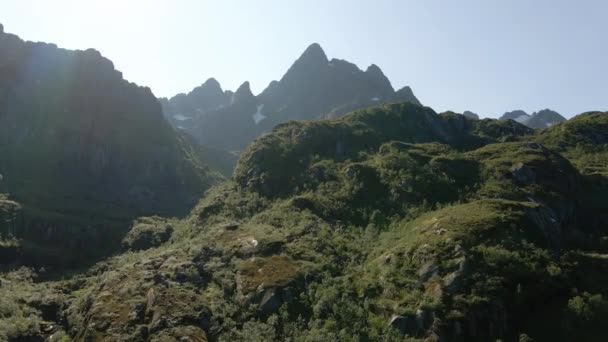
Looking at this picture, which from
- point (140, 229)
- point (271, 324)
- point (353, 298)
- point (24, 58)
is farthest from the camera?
point (24, 58)

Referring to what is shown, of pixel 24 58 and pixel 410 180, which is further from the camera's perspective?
pixel 24 58

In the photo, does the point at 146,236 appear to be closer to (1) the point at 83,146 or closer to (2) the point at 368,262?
(1) the point at 83,146

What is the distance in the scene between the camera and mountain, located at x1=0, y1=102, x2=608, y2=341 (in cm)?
4916

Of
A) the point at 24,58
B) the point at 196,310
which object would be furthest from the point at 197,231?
the point at 24,58

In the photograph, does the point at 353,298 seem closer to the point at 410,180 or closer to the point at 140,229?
the point at 410,180

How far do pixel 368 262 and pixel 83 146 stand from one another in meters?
142

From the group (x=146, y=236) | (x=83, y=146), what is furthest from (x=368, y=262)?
(x=83, y=146)

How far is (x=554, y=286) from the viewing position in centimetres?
5178

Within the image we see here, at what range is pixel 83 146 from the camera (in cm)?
17038

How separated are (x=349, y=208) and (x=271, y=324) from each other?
38249 mm

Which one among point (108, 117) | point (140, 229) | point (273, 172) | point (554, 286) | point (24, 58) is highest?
point (24, 58)

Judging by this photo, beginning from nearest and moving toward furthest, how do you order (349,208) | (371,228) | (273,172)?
(371,228), (349,208), (273,172)

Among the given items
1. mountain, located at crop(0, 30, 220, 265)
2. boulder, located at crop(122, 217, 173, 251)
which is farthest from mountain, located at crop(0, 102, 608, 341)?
mountain, located at crop(0, 30, 220, 265)

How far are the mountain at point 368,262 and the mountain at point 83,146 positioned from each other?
46358 millimetres
